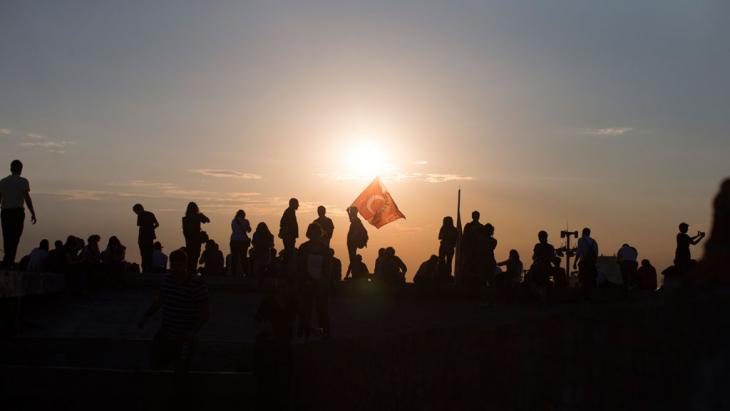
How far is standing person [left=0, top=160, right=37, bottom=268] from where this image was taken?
667 inches

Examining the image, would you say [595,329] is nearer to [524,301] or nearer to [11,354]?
[11,354]

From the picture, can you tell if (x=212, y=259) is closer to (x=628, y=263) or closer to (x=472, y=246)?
(x=472, y=246)

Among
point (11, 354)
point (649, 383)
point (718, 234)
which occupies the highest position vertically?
point (718, 234)

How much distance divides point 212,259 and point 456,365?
2233cm

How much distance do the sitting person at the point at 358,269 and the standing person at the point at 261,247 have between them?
206cm

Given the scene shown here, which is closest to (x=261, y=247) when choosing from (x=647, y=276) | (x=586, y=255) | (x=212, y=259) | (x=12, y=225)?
(x=212, y=259)

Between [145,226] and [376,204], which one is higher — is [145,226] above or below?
below

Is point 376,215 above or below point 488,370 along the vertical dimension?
above

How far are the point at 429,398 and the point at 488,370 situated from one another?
1.22 meters

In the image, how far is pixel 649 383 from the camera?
11.9 feet

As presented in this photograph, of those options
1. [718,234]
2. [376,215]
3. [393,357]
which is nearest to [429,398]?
[393,357]

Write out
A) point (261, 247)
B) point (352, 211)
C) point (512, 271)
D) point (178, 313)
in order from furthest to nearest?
1. point (352, 211)
2. point (261, 247)
3. point (512, 271)
4. point (178, 313)

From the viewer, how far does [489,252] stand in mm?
23688

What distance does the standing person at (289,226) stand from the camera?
23.1m
